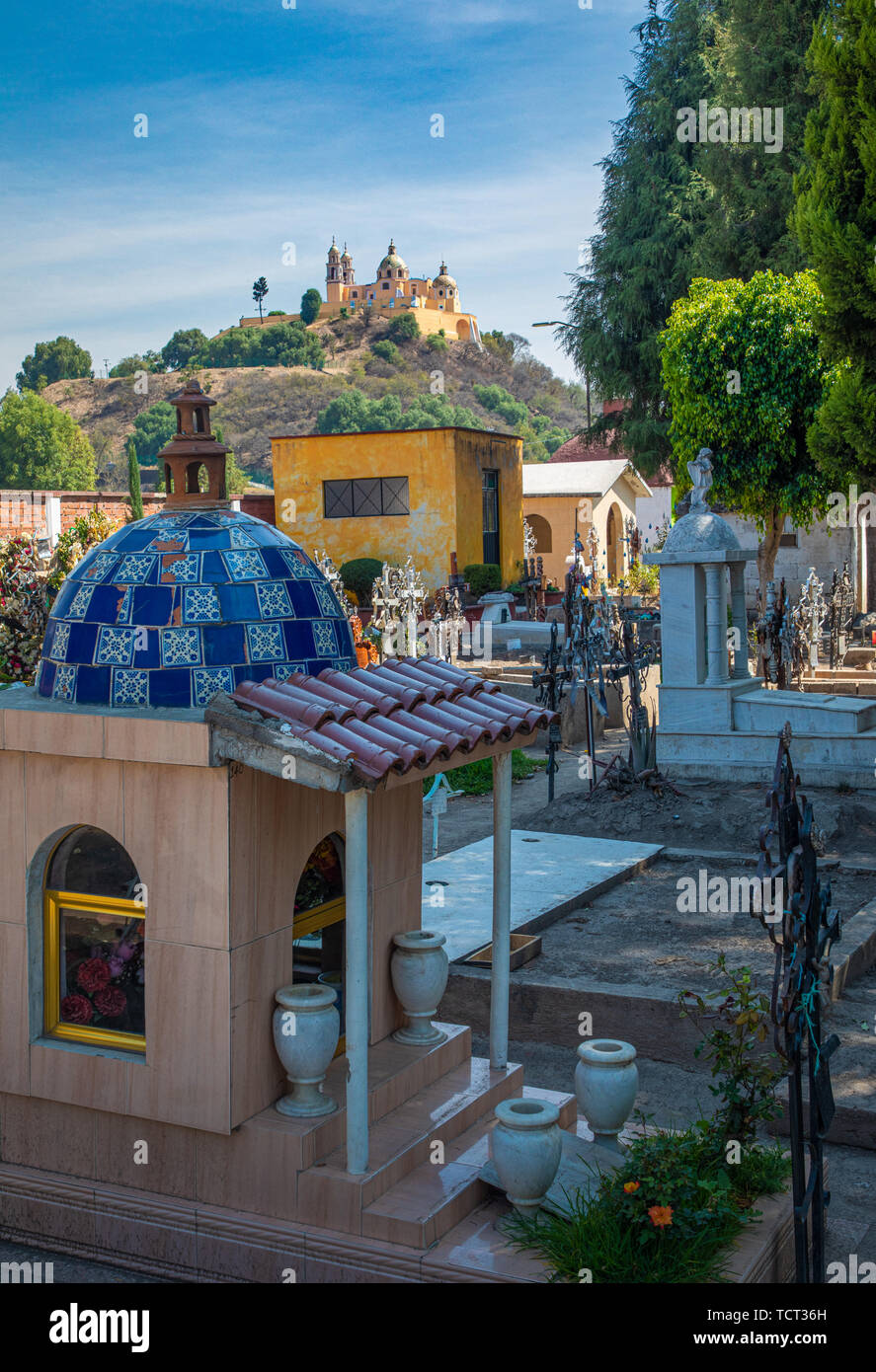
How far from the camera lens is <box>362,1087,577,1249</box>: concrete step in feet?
15.4

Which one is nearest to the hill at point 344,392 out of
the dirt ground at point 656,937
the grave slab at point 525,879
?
the grave slab at point 525,879

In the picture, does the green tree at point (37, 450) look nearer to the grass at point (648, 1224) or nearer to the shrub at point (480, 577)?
the shrub at point (480, 577)

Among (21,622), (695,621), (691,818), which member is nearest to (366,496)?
(695,621)

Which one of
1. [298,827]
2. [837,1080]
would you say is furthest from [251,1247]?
[837,1080]

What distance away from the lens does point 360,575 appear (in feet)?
98.5

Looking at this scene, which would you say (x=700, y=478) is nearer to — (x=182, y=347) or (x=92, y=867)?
(x=92, y=867)

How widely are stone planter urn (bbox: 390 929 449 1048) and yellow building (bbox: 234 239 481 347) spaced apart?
369ft

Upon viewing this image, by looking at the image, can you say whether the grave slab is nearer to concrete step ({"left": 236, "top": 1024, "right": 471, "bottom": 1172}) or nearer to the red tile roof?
concrete step ({"left": 236, "top": 1024, "right": 471, "bottom": 1172})

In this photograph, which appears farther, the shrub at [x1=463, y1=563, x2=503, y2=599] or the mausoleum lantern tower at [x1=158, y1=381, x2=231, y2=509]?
the shrub at [x1=463, y1=563, x2=503, y2=599]

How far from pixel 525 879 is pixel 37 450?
6617 cm

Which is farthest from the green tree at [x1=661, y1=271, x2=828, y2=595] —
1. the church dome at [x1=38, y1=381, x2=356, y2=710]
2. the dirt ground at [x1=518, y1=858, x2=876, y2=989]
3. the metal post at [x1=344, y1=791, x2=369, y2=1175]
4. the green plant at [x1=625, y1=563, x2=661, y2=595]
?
the metal post at [x1=344, y1=791, x2=369, y2=1175]

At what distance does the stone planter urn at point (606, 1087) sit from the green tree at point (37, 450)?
68.1 metres

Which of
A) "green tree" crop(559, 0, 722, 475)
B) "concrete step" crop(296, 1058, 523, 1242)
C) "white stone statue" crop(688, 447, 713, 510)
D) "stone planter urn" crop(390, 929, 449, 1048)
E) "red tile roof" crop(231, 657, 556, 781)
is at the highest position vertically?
"green tree" crop(559, 0, 722, 475)

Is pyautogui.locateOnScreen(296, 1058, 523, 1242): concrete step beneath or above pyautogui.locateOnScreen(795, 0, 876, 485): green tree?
beneath
